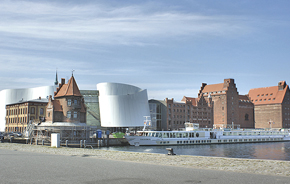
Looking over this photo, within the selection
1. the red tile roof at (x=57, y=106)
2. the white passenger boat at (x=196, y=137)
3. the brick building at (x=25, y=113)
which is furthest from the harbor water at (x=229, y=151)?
the brick building at (x=25, y=113)

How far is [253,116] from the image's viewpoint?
160500 millimetres

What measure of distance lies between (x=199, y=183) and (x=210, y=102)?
130757 mm

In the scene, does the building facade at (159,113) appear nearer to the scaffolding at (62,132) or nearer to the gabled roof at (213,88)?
the gabled roof at (213,88)

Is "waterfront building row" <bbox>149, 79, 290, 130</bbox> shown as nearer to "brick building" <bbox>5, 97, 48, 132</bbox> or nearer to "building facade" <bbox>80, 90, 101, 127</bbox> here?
"building facade" <bbox>80, 90, 101, 127</bbox>

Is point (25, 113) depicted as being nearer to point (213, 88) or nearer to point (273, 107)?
point (213, 88)

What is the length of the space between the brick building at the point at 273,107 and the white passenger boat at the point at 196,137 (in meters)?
55.4

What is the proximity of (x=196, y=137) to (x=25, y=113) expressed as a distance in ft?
165

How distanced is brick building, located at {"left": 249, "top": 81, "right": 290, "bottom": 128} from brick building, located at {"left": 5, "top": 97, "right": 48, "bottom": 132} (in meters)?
104

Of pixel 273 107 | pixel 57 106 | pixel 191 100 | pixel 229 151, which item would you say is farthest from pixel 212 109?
pixel 57 106

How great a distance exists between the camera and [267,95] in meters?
160

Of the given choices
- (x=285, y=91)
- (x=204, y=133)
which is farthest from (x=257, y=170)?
(x=285, y=91)

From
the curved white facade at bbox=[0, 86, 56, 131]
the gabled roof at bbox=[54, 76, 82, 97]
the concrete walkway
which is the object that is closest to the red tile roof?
the gabled roof at bbox=[54, 76, 82, 97]

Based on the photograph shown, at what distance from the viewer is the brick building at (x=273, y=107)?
151 metres

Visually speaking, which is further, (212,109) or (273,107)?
(273,107)
